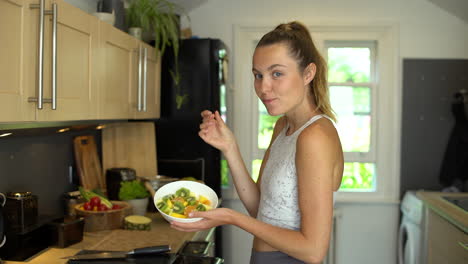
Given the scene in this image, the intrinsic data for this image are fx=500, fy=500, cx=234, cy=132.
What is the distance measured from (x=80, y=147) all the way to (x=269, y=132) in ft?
5.66

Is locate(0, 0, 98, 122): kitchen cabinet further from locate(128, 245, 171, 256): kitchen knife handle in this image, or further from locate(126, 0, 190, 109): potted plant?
locate(126, 0, 190, 109): potted plant

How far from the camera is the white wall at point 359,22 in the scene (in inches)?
150

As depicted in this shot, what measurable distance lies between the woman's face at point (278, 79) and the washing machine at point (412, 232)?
238 cm

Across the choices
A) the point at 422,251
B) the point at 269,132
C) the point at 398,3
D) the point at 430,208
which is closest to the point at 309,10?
the point at 398,3

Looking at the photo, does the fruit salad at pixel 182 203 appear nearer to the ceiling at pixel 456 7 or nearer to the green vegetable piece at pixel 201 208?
the green vegetable piece at pixel 201 208

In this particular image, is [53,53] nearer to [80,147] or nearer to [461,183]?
[80,147]

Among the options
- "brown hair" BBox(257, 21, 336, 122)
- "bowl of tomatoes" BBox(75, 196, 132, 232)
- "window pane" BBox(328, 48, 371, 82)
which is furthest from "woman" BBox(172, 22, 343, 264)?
"window pane" BBox(328, 48, 371, 82)

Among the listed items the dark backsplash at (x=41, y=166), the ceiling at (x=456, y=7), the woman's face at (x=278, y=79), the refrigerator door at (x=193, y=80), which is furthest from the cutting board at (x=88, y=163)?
the ceiling at (x=456, y=7)

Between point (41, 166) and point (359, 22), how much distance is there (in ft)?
8.49

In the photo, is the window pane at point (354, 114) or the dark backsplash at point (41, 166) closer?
the dark backsplash at point (41, 166)

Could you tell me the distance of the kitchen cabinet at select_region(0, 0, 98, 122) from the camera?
1.45m

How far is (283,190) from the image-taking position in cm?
144

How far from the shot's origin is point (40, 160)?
7.52ft

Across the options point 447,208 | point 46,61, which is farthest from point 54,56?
point 447,208
